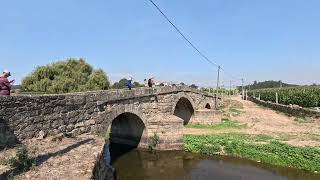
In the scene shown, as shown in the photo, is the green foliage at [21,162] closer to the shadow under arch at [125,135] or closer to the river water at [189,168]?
the river water at [189,168]

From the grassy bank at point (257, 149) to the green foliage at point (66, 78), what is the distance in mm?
16190

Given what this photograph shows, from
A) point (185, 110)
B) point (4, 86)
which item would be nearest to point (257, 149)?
point (4, 86)

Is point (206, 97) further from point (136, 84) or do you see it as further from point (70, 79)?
point (70, 79)

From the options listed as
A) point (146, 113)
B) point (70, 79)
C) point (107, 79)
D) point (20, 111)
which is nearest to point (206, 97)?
point (107, 79)

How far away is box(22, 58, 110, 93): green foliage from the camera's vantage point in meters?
35.5

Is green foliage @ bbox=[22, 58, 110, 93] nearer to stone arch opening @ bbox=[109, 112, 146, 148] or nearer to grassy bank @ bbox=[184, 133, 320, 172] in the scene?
stone arch opening @ bbox=[109, 112, 146, 148]

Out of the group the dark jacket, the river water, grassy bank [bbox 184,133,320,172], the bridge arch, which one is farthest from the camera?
the bridge arch

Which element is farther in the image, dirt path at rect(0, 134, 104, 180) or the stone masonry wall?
the stone masonry wall

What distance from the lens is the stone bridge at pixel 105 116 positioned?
11.7m

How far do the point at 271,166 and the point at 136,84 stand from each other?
21.8 meters

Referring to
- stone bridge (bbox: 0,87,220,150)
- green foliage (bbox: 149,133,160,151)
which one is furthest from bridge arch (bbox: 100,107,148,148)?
green foliage (bbox: 149,133,160,151)

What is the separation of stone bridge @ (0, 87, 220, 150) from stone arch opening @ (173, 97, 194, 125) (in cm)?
15

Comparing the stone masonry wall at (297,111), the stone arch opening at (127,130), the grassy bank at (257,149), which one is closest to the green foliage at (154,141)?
the stone arch opening at (127,130)

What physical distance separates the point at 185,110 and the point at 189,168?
15.2 meters
